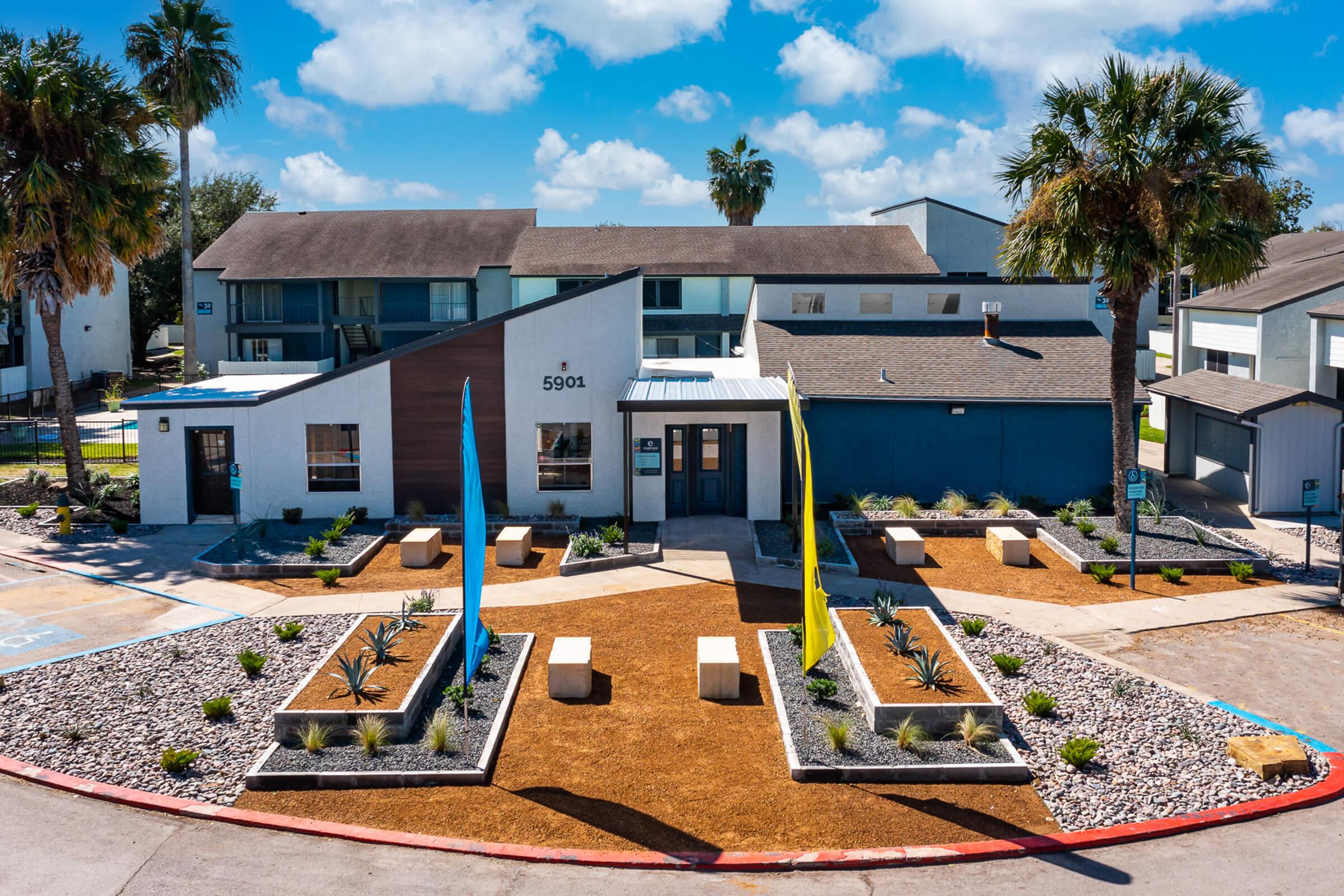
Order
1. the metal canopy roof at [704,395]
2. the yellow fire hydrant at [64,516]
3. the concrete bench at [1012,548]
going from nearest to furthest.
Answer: the concrete bench at [1012,548]
the metal canopy roof at [704,395]
the yellow fire hydrant at [64,516]

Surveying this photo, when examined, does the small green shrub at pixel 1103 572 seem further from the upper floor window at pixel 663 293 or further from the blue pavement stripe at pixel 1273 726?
the upper floor window at pixel 663 293

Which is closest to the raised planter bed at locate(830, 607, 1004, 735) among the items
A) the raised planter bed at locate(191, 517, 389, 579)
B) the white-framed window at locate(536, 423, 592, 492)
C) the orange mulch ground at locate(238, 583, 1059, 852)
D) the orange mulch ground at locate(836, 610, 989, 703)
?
the orange mulch ground at locate(836, 610, 989, 703)

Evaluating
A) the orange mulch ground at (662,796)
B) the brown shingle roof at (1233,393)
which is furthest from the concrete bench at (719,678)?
the brown shingle roof at (1233,393)

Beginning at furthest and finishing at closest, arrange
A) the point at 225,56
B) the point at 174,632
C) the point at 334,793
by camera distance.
Answer: the point at 225,56 → the point at 174,632 → the point at 334,793

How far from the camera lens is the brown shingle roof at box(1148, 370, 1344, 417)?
2341 centimetres

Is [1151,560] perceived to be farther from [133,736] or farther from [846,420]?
[133,736]

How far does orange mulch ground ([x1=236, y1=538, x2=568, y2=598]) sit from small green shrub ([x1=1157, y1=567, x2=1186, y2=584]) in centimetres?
1118

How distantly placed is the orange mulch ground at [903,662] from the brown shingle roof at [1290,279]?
16.0 m

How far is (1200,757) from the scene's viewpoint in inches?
460

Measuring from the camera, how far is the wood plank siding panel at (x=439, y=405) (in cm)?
2344

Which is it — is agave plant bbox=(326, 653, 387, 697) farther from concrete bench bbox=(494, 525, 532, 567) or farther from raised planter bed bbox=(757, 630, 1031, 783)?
concrete bench bbox=(494, 525, 532, 567)

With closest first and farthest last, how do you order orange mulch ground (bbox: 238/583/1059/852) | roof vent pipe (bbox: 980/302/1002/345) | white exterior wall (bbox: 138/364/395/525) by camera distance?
orange mulch ground (bbox: 238/583/1059/852)
white exterior wall (bbox: 138/364/395/525)
roof vent pipe (bbox: 980/302/1002/345)

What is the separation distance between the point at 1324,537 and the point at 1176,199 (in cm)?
823

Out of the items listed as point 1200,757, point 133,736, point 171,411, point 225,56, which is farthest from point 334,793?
Answer: point 225,56
